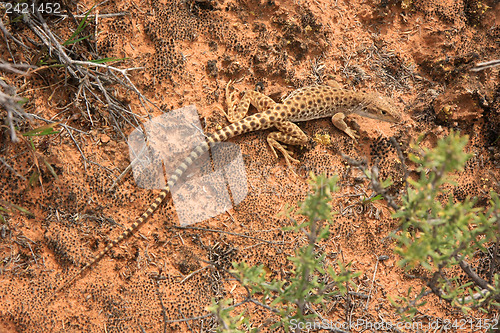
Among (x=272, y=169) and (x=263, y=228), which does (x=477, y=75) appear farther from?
(x=263, y=228)

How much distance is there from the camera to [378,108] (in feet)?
16.9

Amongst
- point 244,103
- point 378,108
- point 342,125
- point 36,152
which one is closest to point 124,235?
point 36,152

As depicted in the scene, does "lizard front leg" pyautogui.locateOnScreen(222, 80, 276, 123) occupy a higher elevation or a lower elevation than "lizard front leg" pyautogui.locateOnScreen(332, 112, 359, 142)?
higher

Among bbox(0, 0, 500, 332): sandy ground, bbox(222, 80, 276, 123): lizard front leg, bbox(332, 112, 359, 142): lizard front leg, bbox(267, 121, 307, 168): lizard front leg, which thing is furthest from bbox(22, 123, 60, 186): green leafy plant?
bbox(332, 112, 359, 142): lizard front leg

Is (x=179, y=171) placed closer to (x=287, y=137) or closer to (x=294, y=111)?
(x=287, y=137)

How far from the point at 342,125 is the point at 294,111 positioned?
704 millimetres

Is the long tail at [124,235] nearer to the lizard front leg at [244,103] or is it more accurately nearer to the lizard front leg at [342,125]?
the lizard front leg at [244,103]

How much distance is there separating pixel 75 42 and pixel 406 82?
4467mm

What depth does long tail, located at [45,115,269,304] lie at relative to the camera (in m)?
4.06

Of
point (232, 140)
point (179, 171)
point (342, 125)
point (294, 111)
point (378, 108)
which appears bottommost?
point (179, 171)

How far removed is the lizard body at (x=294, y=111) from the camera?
4.87 m

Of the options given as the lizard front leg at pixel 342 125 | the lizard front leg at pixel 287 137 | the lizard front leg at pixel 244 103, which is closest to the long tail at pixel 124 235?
the lizard front leg at pixel 244 103

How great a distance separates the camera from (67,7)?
429cm

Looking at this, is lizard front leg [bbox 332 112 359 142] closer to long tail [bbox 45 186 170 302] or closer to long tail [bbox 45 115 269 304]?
long tail [bbox 45 115 269 304]
